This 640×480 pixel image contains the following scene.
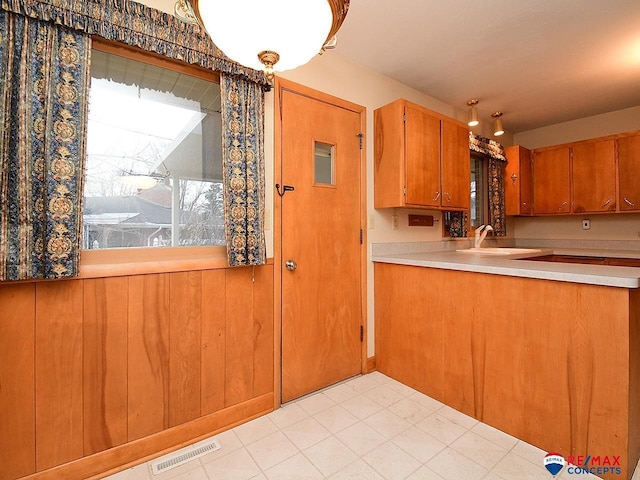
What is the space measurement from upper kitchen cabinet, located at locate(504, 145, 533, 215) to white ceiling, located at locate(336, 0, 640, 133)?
641mm

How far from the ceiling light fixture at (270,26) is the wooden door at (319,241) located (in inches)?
44.0

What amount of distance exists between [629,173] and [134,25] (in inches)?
168

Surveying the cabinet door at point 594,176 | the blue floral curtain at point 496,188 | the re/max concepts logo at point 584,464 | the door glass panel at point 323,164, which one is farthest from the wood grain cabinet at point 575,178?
the door glass panel at point 323,164

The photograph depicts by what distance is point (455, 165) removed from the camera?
269 centimetres

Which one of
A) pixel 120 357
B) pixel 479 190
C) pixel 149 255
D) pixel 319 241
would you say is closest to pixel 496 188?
pixel 479 190

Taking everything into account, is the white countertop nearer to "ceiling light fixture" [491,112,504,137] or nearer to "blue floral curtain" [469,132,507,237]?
"blue floral curtain" [469,132,507,237]

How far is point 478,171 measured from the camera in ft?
12.1

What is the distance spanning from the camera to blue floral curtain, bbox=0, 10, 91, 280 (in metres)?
1.21

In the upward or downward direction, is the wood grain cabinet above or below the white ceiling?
below

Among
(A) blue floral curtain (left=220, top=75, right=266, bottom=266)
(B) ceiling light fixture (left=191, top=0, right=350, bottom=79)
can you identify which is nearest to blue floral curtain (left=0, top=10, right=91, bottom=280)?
(A) blue floral curtain (left=220, top=75, right=266, bottom=266)

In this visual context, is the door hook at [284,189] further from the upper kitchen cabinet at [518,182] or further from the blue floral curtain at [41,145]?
the upper kitchen cabinet at [518,182]

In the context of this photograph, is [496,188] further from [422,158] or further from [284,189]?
[284,189]

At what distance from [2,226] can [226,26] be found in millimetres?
1183

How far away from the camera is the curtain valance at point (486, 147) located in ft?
10.6
